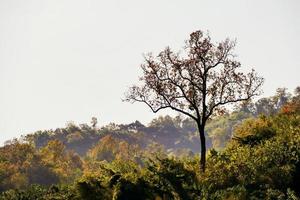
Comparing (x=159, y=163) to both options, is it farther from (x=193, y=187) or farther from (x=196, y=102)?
(x=196, y=102)

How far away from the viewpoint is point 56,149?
90375 mm

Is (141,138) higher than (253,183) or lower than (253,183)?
higher

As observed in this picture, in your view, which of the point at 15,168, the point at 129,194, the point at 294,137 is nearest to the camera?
the point at 129,194

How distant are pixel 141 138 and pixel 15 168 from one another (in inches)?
4259

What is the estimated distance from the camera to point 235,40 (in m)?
26.7

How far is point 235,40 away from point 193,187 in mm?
11877

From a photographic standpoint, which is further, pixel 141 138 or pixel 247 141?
pixel 141 138

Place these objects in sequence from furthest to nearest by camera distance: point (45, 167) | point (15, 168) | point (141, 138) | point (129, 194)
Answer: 1. point (141, 138)
2. point (45, 167)
3. point (15, 168)
4. point (129, 194)

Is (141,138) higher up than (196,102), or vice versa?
(141,138)

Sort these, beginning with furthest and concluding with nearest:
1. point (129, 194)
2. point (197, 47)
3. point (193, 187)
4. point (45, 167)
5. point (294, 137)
Result: point (45, 167), point (197, 47), point (294, 137), point (193, 187), point (129, 194)

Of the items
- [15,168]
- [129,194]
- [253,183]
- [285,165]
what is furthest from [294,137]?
[15,168]

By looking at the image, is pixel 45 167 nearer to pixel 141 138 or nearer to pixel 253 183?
pixel 253 183

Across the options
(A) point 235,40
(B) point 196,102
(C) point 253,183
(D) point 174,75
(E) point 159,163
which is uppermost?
(A) point 235,40

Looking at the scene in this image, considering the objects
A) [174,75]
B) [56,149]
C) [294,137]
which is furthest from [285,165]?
[56,149]
